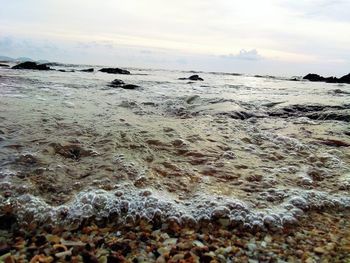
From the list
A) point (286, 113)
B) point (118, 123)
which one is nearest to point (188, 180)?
point (118, 123)

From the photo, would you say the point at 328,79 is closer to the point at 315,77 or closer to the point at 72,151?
the point at 315,77

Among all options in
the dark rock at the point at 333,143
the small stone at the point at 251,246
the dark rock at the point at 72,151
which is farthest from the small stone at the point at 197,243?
the dark rock at the point at 333,143

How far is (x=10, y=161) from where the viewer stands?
4.48 metres

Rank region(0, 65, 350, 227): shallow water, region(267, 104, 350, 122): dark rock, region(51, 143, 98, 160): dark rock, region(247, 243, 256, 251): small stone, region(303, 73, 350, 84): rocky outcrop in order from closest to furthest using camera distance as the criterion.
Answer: region(247, 243, 256, 251): small stone → region(0, 65, 350, 227): shallow water → region(51, 143, 98, 160): dark rock → region(267, 104, 350, 122): dark rock → region(303, 73, 350, 84): rocky outcrop

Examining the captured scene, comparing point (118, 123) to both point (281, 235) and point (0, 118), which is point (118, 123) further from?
point (281, 235)

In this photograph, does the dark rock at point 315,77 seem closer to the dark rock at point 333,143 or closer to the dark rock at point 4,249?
the dark rock at point 333,143

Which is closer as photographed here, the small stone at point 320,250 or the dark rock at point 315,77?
the small stone at point 320,250

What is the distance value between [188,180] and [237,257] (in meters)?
1.69

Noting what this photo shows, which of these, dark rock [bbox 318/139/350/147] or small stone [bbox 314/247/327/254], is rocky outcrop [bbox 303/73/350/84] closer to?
dark rock [bbox 318/139/350/147]

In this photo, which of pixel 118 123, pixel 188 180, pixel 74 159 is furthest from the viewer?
pixel 118 123

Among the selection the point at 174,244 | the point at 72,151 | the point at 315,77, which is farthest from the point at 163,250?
the point at 315,77

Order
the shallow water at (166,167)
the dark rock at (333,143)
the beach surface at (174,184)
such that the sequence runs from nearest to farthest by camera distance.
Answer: the beach surface at (174,184), the shallow water at (166,167), the dark rock at (333,143)

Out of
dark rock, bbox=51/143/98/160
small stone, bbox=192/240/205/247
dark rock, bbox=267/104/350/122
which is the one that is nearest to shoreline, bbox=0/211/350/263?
small stone, bbox=192/240/205/247

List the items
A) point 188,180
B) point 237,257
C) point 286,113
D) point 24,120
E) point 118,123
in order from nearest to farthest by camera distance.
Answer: point 237,257, point 188,180, point 24,120, point 118,123, point 286,113
